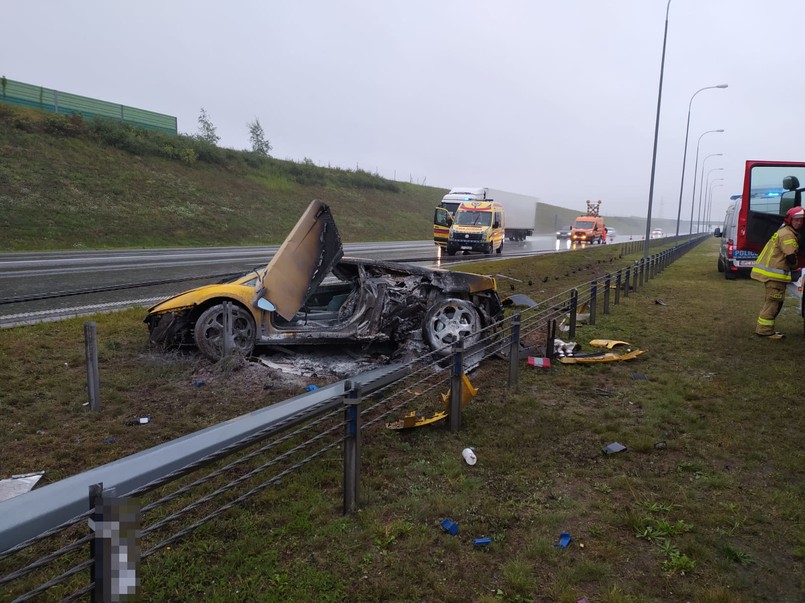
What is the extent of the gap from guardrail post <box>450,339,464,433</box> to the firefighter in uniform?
5842 millimetres

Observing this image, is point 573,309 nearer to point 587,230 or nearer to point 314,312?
point 314,312

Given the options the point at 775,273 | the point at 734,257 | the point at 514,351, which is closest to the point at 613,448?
the point at 514,351

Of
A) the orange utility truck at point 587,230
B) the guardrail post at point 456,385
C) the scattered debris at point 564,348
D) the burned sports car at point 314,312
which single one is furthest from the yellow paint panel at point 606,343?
the orange utility truck at point 587,230

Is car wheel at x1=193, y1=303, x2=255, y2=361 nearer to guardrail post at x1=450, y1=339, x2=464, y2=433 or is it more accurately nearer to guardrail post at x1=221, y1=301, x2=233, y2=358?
guardrail post at x1=221, y1=301, x2=233, y2=358

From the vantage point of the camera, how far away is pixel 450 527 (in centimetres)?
319

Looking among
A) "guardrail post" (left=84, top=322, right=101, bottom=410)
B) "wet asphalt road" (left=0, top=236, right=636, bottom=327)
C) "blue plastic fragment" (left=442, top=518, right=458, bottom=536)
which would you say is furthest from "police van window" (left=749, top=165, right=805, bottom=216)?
"guardrail post" (left=84, top=322, right=101, bottom=410)

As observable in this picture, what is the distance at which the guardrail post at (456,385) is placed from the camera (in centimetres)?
456

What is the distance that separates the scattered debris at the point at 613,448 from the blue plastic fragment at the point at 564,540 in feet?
4.33

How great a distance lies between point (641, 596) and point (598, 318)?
311 inches

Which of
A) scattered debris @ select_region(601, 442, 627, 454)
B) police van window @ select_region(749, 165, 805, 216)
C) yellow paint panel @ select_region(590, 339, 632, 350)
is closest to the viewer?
scattered debris @ select_region(601, 442, 627, 454)

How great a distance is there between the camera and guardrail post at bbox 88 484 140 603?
180 centimetres

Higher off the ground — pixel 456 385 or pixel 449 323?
pixel 449 323

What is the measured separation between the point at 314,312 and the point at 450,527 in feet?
15.0

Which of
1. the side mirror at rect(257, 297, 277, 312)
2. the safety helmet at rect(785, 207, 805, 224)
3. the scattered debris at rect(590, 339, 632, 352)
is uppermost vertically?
the safety helmet at rect(785, 207, 805, 224)
